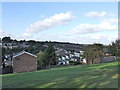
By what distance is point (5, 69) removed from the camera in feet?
34.6

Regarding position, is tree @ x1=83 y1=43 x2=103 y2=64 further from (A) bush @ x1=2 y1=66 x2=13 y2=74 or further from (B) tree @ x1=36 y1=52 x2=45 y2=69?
(A) bush @ x1=2 y1=66 x2=13 y2=74

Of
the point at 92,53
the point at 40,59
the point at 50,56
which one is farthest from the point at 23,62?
the point at 92,53

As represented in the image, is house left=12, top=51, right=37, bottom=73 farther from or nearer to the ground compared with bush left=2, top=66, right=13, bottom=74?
farther from the ground

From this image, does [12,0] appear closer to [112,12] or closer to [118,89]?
[112,12]

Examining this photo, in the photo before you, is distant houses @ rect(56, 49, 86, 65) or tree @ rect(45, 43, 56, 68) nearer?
tree @ rect(45, 43, 56, 68)

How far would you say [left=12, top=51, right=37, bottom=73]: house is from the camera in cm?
1095

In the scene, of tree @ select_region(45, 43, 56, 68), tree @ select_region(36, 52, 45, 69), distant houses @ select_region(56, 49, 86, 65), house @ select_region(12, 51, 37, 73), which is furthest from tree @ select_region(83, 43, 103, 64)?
house @ select_region(12, 51, 37, 73)

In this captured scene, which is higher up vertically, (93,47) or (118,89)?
(93,47)

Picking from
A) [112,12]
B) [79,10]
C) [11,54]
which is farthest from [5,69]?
[112,12]

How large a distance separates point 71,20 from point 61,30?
20.8 inches

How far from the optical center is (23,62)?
449 inches

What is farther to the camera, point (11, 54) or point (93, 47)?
point (93, 47)

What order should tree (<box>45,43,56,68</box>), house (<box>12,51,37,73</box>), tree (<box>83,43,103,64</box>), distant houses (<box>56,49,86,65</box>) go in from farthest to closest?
distant houses (<box>56,49,86,65</box>) → tree (<box>45,43,56,68</box>) → tree (<box>83,43,103,64</box>) → house (<box>12,51,37,73</box>)

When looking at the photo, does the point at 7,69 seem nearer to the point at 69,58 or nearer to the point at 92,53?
the point at 69,58
